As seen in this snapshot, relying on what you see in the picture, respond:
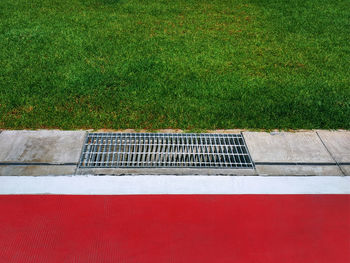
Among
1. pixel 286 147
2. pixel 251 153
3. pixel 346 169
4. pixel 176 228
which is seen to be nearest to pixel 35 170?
pixel 176 228

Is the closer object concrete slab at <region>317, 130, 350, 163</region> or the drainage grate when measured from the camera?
the drainage grate

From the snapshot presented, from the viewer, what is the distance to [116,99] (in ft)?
16.2

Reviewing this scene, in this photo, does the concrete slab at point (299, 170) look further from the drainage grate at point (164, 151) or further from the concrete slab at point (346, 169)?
the drainage grate at point (164, 151)

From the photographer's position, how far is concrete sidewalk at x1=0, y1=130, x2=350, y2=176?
3.74 metres

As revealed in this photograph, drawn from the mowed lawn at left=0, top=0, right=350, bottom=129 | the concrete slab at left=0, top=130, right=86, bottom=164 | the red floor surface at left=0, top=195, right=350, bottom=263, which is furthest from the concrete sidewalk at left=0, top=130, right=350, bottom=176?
the red floor surface at left=0, top=195, right=350, bottom=263

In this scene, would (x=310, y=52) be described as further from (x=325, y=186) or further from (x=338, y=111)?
(x=325, y=186)

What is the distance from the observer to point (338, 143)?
A: 4.24 m

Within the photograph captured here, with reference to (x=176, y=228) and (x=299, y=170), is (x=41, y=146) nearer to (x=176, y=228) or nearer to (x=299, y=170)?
(x=176, y=228)

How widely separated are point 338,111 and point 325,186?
171 cm

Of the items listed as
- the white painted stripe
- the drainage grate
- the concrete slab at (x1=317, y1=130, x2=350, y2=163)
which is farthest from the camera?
the concrete slab at (x1=317, y1=130, x2=350, y2=163)

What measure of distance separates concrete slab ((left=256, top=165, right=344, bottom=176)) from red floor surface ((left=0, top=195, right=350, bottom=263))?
35 centimetres

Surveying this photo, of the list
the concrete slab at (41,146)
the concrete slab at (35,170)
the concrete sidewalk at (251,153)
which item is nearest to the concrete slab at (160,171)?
the concrete sidewalk at (251,153)

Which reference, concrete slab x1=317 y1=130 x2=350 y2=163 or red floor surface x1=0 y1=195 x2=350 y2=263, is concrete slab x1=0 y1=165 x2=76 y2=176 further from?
concrete slab x1=317 y1=130 x2=350 y2=163

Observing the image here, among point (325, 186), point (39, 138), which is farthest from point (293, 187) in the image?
point (39, 138)
